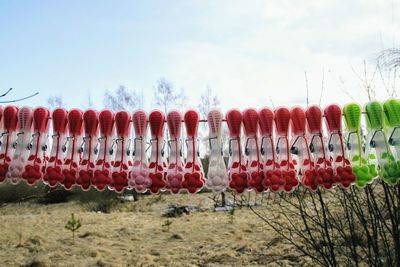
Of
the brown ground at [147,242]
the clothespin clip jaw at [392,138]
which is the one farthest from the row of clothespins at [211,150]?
the brown ground at [147,242]

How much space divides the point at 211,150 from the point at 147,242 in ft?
21.2

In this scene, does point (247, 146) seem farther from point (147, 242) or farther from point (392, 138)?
point (147, 242)

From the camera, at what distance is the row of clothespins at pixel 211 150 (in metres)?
3.02

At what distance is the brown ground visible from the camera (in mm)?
7832

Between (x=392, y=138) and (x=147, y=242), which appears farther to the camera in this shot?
(x=147, y=242)

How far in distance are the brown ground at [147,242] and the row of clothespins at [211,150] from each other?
4.35 meters

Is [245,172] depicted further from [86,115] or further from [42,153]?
[42,153]

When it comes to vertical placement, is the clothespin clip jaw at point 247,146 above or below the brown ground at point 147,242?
above

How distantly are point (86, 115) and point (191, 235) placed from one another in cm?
661

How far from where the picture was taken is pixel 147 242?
361 inches

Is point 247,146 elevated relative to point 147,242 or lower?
elevated

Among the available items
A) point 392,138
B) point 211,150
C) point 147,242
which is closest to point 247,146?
point 211,150

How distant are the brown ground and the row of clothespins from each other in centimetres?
435

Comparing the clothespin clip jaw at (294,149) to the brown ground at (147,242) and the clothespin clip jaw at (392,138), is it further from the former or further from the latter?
the brown ground at (147,242)
